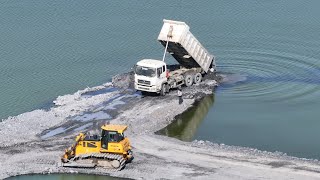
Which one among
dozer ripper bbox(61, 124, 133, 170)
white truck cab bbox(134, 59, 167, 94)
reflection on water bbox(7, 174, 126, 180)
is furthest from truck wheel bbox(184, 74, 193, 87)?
reflection on water bbox(7, 174, 126, 180)

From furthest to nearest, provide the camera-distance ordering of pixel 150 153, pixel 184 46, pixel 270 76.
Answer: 1. pixel 270 76
2. pixel 184 46
3. pixel 150 153

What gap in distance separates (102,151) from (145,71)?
1027cm

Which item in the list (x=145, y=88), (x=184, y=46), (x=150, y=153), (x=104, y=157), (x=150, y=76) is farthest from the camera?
(x=184, y=46)

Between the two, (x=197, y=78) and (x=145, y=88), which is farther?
(x=197, y=78)

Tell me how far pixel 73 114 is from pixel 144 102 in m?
4.42

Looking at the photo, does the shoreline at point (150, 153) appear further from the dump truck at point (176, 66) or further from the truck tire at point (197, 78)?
the truck tire at point (197, 78)

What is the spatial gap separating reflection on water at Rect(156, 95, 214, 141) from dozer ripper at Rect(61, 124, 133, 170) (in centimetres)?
506

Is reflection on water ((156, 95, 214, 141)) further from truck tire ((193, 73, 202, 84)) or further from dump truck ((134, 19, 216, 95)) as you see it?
dump truck ((134, 19, 216, 95))

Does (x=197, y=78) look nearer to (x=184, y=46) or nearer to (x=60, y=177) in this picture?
(x=184, y=46)

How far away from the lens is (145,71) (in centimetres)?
4281

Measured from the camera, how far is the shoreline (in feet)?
107

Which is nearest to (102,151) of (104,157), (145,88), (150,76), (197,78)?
(104,157)

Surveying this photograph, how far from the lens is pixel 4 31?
189 feet

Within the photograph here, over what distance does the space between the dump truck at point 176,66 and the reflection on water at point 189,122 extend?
2.33 meters
